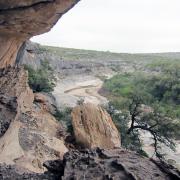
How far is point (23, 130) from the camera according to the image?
48.9 ft

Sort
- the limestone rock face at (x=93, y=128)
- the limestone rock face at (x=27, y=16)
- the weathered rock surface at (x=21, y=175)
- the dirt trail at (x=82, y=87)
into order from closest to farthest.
A: the weathered rock surface at (x=21, y=175), the limestone rock face at (x=27, y=16), the limestone rock face at (x=93, y=128), the dirt trail at (x=82, y=87)

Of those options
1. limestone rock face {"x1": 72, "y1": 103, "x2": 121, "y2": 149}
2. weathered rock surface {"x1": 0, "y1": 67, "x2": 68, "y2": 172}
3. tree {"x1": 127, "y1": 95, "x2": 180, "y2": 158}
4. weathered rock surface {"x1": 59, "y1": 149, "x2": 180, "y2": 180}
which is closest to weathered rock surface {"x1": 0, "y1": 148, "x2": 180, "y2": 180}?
weathered rock surface {"x1": 59, "y1": 149, "x2": 180, "y2": 180}

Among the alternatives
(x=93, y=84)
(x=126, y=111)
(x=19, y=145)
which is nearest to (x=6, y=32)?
(x=19, y=145)

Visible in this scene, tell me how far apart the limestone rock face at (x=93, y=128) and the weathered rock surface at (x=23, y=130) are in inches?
31.7

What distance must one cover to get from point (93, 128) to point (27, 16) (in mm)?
5459

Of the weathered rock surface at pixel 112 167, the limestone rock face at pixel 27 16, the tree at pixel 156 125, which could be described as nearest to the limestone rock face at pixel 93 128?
the limestone rock face at pixel 27 16

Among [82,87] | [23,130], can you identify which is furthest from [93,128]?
[82,87]

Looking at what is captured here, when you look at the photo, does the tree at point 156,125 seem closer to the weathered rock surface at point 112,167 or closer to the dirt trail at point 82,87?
the dirt trail at point 82,87

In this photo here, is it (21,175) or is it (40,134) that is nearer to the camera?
(21,175)

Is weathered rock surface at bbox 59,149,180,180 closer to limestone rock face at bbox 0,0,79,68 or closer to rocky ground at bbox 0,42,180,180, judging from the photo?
rocky ground at bbox 0,42,180,180

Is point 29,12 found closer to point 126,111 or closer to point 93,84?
point 126,111

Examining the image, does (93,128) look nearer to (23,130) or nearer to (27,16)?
(23,130)

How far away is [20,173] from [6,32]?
6.70 meters

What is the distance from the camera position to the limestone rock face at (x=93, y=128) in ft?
52.1
